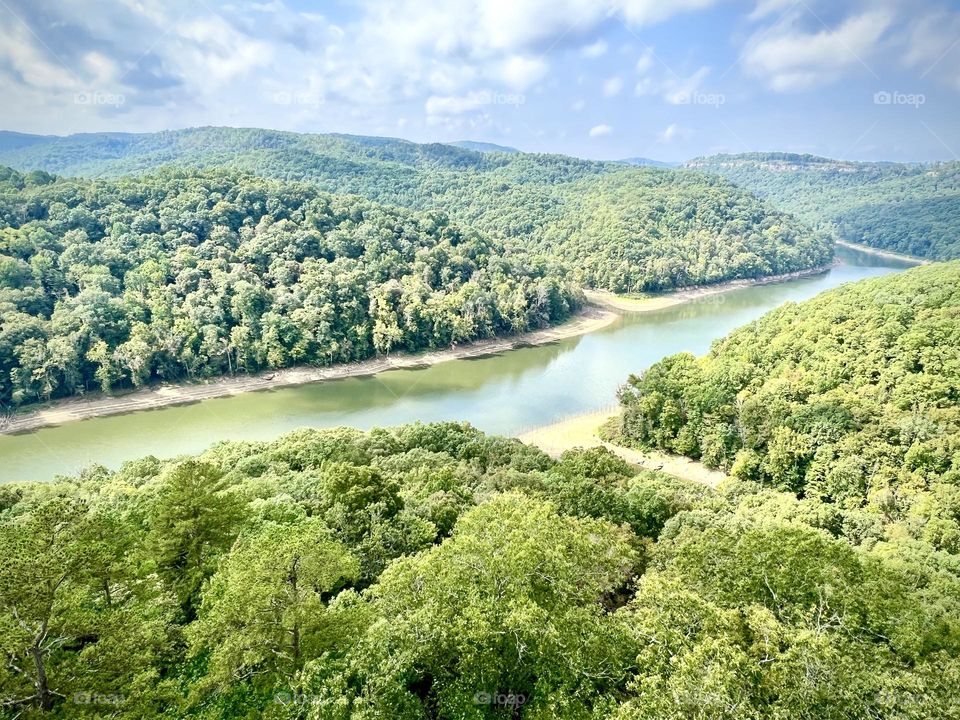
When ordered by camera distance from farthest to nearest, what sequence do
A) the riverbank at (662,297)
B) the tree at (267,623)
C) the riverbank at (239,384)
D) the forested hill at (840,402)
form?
the riverbank at (662,297) < the riverbank at (239,384) < the forested hill at (840,402) < the tree at (267,623)

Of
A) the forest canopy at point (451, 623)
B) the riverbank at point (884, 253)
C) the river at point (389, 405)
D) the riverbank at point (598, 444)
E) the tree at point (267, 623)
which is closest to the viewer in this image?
the forest canopy at point (451, 623)

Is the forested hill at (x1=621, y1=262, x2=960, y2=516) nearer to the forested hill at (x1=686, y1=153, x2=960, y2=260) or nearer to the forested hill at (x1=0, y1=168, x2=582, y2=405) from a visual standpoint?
the forested hill at (x1=0, y1=168, x2=582, y2=405)

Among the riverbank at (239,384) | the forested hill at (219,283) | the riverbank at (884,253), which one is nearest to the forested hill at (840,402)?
the riverbank at (239,384)

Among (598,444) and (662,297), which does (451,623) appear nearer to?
(598,444)

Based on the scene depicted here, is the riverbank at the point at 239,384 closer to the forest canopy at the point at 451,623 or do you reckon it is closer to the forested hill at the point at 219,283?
the forested hill at the point at 219,283

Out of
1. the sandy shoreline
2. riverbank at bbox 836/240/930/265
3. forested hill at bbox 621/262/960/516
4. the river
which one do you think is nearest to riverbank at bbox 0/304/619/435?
the sandy shoreline

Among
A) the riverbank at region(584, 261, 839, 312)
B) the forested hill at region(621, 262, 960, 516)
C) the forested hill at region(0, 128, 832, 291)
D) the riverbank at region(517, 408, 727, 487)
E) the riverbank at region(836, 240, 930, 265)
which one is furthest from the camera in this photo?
the riverbank at region(836, 240, 930, 265)

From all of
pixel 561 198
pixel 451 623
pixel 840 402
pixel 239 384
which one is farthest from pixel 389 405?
pixel 561 198
